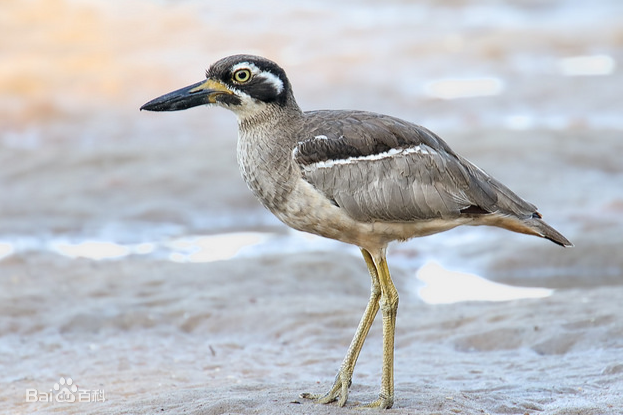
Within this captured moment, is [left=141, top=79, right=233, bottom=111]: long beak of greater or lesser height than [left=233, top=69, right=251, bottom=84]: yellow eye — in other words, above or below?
below

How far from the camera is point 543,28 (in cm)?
1753

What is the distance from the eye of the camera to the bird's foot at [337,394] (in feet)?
16.5

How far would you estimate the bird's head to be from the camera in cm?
520

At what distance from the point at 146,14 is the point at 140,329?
1095cm

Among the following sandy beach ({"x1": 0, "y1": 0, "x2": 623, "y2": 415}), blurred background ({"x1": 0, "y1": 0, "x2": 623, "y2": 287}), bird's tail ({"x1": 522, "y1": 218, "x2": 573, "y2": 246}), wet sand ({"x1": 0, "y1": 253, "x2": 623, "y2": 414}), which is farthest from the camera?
blurred background ({"x1": 0, "y1": 0, "x2": 623, "y2": 287})

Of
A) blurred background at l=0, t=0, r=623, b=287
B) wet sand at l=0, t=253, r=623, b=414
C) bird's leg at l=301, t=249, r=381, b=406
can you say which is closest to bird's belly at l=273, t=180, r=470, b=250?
bird's leg at l=301, t=249, r=381, b=406

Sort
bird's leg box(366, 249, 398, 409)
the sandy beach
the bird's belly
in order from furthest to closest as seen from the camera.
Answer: the sandy beach, bird's leg box(366, 249, 398, 409), the bird's belly

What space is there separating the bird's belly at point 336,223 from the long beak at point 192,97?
758 millimetres

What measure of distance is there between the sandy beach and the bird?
2.49 feet

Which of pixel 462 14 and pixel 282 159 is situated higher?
Result: pixel 462 14

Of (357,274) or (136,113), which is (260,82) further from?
(136,113)

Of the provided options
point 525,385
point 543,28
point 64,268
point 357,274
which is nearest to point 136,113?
point 64,268

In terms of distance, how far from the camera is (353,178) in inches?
198

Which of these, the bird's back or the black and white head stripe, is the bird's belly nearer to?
the bird's back
